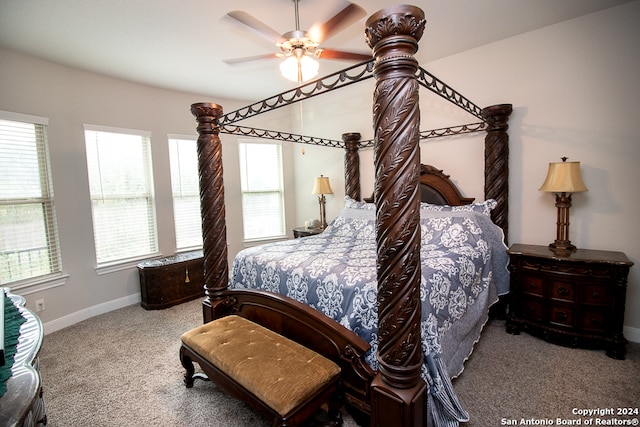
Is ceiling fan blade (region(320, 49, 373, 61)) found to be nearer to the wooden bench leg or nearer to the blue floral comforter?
the blue floral comforter

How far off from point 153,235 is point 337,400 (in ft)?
11.2

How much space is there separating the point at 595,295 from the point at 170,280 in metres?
4.32

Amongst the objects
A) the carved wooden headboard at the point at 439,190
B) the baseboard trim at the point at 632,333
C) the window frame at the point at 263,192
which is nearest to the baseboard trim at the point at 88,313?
the window frame at the point at 263,192

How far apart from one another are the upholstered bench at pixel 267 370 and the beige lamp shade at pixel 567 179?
236 centimetres

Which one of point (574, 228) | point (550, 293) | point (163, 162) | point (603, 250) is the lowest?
point (550, 293)

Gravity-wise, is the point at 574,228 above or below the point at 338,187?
below

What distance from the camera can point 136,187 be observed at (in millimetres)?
3863

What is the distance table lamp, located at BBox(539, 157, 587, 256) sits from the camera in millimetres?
2459

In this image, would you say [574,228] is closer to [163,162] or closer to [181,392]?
[181,392]

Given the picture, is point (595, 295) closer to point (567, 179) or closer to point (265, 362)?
point (567, 179)

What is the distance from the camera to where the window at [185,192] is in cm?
420

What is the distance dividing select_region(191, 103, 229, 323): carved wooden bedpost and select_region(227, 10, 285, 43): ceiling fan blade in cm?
66

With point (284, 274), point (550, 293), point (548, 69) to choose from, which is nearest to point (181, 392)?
point (284, 274)

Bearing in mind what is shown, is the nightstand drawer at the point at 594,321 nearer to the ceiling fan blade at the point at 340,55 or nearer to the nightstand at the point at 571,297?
the nightstand at the point at 571,297
